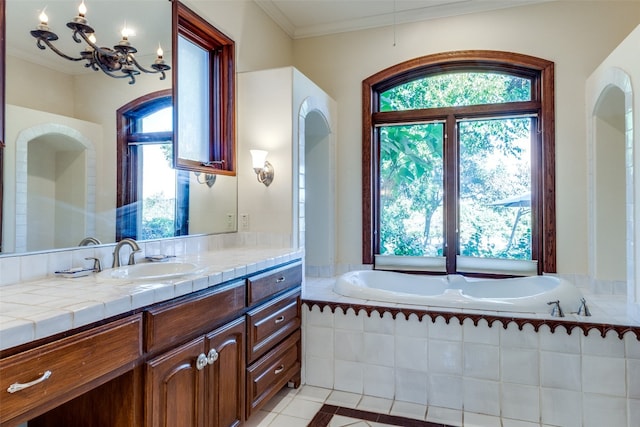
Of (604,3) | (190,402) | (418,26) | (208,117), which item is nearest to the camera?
(190,402)

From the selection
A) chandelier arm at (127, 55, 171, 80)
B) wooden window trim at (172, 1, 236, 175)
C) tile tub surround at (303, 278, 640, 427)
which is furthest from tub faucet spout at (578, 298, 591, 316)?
chandelier arm at (127, 55, 171, 80)

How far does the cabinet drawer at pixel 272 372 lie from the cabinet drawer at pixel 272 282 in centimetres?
35

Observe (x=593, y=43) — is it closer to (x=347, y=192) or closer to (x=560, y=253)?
(x=560, y=253)

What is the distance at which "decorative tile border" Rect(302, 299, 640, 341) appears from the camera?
7.07 ft

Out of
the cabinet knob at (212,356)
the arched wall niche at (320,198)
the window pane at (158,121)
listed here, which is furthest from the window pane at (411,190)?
the cabinet knob at (212,356)

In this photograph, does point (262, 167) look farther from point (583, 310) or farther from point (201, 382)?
point (583, 310)

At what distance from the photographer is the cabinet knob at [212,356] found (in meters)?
1.77

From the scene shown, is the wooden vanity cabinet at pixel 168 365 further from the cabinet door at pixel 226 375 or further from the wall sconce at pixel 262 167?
the wall sconce at pixel 262 167

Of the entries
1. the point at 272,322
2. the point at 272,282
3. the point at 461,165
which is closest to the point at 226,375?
the point at 272,322

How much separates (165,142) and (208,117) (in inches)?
20.1

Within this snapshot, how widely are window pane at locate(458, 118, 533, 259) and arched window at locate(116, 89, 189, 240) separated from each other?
2.41 m

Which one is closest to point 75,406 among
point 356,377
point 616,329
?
point 356,377

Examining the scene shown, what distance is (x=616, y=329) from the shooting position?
2.14 m

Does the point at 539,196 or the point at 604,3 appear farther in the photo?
the point at 539,196
